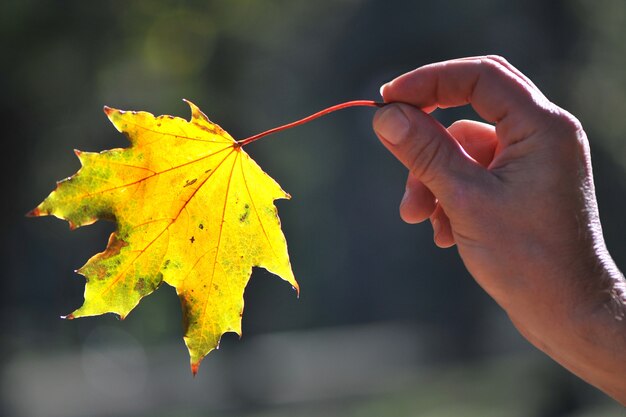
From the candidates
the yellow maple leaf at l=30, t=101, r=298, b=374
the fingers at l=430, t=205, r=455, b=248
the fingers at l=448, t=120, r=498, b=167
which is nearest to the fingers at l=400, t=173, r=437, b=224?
the fingers at l=430, t=205, r=455, b=248

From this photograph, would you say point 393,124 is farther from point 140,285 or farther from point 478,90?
point 140,285

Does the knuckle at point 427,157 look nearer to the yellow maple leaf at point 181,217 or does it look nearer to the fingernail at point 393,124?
the fingernail at point 393,124

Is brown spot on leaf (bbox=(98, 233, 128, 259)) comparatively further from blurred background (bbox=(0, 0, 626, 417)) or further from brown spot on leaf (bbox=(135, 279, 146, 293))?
blurred background (bbox=(0, 0, 626, 417))

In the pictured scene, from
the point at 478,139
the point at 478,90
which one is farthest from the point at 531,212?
the point at 478,139

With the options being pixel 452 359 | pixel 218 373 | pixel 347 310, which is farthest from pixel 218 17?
pixel 347 310

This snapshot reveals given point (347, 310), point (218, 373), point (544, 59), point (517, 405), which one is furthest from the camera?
point (347, 310)

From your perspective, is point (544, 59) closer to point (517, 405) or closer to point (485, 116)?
point (517, 405)

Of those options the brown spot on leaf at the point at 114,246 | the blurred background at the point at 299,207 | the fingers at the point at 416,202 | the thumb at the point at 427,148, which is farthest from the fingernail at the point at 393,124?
the blurred background at the point at 299,207
